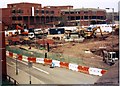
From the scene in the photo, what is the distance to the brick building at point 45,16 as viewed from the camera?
105 feet

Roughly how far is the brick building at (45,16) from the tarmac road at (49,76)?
700 inches

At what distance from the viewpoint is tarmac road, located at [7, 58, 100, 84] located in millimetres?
9820

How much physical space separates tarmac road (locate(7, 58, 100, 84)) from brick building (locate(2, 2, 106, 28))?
17.8m

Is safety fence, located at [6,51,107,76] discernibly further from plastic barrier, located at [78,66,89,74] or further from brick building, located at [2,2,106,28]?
brick building, located at [2,2,106,28]

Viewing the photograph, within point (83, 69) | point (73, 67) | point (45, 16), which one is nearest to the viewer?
point (83, 69)

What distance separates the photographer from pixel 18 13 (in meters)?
32.2

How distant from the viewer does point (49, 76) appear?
10.9m

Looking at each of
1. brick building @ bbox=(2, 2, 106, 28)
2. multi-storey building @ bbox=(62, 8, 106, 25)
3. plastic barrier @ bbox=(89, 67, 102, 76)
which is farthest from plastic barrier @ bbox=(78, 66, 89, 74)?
multi-storey building @ bbox=(62, 8, 106, 25)

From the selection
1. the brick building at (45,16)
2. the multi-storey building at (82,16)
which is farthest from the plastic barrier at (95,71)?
the multi-storey building at (82,16)

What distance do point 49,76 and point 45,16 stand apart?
24286 mm

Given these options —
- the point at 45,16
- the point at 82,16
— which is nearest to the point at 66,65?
the point at 45,16

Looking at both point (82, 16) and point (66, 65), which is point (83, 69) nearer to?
point (66, 65)

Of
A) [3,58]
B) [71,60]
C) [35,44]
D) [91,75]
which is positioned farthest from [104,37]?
[3,58]

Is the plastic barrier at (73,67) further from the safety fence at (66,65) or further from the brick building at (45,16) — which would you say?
the brick building at (45,16)
